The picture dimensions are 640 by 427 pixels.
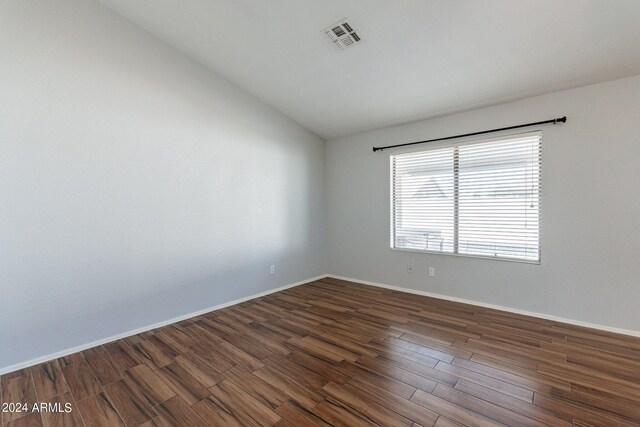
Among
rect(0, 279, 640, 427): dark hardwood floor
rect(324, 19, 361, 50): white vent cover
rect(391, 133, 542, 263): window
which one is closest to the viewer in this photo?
rect(0, 279, 640, 427): dark hardwood floor

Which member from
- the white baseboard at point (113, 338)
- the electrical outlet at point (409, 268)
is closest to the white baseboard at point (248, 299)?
the white baseboard at point (113, 338)

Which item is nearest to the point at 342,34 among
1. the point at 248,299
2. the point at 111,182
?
the point at 111,182

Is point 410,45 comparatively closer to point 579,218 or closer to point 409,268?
point 579,218

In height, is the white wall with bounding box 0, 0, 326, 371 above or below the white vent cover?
below

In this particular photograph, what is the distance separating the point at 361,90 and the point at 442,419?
323 centimetres

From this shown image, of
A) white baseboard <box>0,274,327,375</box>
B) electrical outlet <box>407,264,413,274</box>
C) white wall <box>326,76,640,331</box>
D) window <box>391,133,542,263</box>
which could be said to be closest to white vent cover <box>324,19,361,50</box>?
white wall <box>326,76,640,331</box>

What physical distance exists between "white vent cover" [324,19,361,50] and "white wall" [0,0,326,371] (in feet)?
5.31

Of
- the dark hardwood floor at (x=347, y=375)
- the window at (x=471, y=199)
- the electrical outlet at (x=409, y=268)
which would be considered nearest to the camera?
the dark hardwood floor at (x=347, y=375)

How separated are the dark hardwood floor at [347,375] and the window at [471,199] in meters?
0.91

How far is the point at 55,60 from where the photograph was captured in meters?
2.42

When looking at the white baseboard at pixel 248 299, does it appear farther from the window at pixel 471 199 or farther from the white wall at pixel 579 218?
the window at pixel 471 199

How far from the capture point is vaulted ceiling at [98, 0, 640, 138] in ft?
7.32

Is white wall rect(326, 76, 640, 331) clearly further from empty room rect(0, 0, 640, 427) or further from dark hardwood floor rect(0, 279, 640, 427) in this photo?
dark hardwood floor rect(0, 279, 640, 427)

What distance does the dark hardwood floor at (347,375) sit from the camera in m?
1.68
